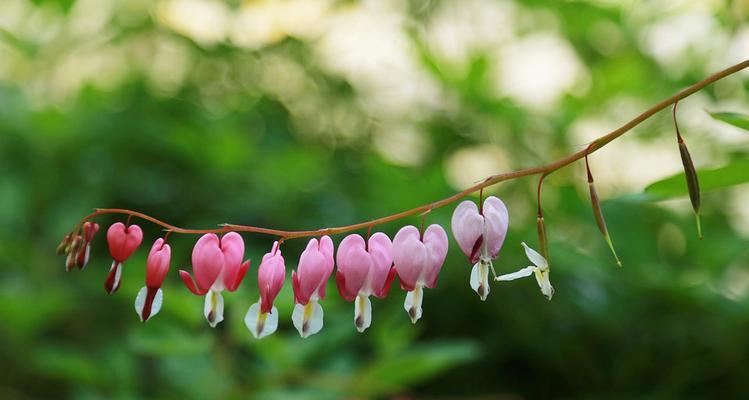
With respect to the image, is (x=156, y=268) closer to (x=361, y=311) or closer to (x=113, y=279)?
(x=113, y=279)

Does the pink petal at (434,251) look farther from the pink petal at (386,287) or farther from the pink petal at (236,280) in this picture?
the pink petal at (236,280)

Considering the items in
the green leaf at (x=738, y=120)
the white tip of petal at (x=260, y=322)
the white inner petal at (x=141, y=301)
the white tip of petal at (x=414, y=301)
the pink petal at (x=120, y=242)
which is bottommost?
the white tip of petal at (x=260, y=322)

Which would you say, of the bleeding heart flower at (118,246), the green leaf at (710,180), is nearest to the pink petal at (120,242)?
the bleeding heart flower at (118,246)

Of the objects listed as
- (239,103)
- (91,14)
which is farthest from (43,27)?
(239,103)

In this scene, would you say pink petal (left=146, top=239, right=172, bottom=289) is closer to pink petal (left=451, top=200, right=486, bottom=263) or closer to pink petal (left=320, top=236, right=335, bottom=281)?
pink petal (left=320, top=236, right=335, bottom=281)

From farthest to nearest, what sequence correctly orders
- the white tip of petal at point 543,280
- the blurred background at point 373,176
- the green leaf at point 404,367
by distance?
the blurred background at point 373,176, the green leaf at point 404,367, the white tip of petal at point 543,280
